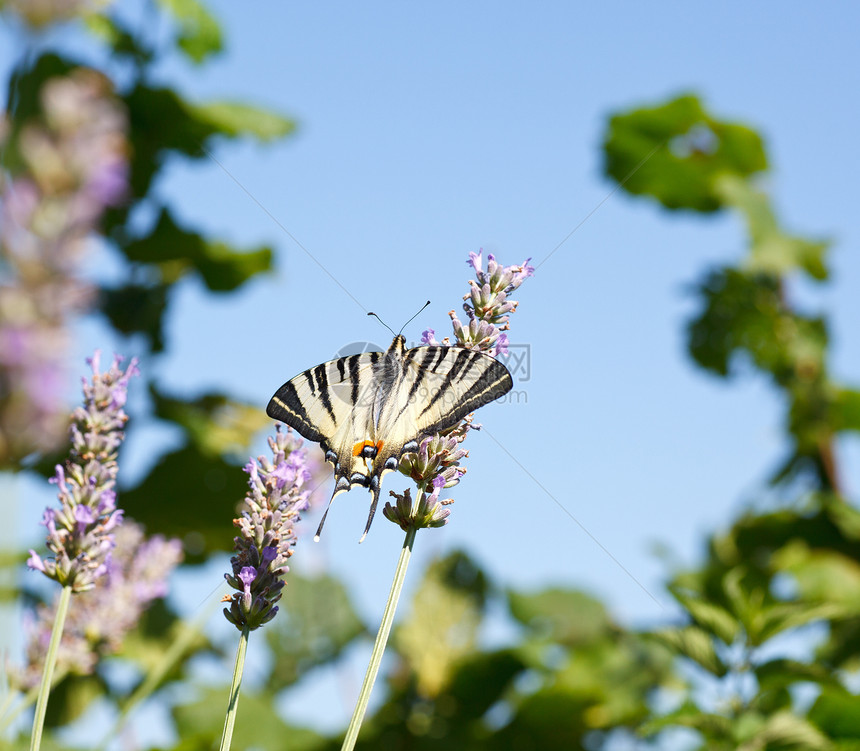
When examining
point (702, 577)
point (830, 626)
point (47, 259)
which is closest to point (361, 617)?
point (702, 577)

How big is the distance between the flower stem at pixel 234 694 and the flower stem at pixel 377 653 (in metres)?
0.16

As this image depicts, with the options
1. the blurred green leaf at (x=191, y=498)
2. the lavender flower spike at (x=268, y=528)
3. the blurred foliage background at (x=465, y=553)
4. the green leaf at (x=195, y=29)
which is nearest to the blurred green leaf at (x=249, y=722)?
the blurred foliage background at (x=465, y=553)

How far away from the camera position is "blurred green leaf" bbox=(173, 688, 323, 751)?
484 centimetres

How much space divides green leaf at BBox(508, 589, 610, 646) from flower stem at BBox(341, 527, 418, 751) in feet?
16.7

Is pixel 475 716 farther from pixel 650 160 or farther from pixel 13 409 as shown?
pixel 13 409

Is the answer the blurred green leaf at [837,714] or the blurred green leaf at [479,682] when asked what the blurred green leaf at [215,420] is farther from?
the blurred green leaf at [837,714]

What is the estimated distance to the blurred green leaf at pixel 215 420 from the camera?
6238mm

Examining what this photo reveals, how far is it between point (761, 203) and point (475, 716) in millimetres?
4584

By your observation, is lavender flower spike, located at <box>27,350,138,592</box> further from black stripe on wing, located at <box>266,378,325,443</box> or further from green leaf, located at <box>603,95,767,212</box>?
green leaf, located at <box>603,95,767,212</box>

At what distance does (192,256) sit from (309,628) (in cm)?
318

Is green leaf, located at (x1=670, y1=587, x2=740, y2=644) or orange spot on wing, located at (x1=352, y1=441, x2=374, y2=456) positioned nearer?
orange spot on wing, located at (x1=352, y1=441, x2=374, y2=456)

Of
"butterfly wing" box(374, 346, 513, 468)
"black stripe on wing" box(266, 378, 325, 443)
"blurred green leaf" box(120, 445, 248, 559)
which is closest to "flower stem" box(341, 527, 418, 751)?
"butterfly wing" box(374, 346, 513, 468)

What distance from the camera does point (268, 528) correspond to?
1.36 m

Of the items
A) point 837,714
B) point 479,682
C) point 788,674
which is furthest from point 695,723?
point 479,682
